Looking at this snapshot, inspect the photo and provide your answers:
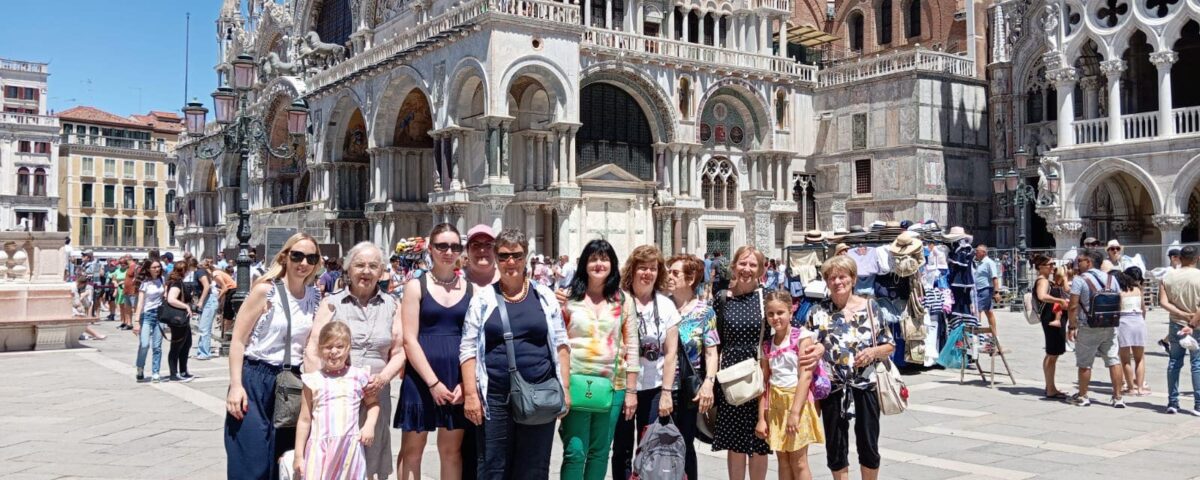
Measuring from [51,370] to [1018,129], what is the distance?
86.1 feet

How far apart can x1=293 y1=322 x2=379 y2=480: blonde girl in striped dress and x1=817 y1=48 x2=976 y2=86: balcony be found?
25901mm

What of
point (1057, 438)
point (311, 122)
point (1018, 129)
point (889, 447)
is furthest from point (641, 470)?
point (311, 122)

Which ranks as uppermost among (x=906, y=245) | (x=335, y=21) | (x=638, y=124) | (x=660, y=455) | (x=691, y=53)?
(x=335, y=21)

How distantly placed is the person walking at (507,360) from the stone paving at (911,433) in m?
1.79

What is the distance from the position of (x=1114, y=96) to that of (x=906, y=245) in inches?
649

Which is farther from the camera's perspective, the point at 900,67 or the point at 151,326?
the point at 900,67

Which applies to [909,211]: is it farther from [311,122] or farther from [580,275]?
[580,275]

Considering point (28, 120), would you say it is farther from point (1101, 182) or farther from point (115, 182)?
point (1101, 182)

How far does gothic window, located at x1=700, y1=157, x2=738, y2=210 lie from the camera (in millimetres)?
29578

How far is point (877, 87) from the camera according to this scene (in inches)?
1155

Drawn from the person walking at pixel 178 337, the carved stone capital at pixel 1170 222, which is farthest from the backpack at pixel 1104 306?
the carved stone capital at pixel 1170 222

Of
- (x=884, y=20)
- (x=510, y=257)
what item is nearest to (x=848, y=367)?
(x=510, y=257)

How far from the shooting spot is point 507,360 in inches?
207

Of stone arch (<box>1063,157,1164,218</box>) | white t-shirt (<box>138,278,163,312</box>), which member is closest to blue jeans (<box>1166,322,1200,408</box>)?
white t-shirt (<box>138,278,163,312</box>)
